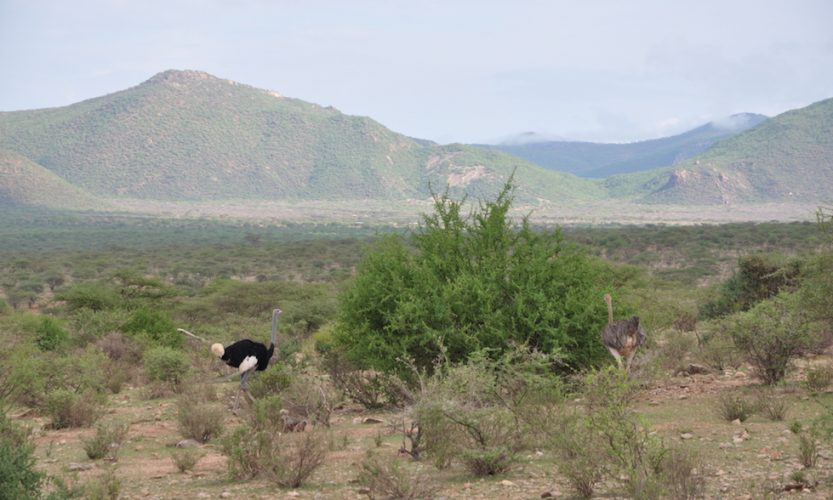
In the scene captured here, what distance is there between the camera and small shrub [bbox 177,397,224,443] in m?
12.5

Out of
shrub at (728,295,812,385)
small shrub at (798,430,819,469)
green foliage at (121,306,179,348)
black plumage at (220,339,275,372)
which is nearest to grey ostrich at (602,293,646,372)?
small shrub at (798,430,819,469)

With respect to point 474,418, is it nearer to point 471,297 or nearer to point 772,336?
point 471,297

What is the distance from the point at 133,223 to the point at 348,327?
375 feet

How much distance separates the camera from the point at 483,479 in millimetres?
9398

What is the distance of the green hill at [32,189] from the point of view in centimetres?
13850

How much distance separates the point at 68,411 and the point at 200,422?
8.02 ft

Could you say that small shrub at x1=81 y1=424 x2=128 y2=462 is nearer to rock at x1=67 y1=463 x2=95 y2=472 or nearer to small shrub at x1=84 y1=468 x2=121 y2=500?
rock at x1=67 y1=463 x2=95 y2=472

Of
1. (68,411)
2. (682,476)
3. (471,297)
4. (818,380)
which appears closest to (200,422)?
(68,411)

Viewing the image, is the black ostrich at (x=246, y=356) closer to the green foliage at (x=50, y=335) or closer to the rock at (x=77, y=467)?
the rock at (x=77, y=467)

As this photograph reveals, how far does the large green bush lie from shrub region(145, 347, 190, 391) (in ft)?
15.7

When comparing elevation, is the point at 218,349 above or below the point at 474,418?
above

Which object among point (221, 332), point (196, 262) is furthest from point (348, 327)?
point (196, 262)

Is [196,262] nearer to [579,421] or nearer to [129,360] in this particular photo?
[129,360]

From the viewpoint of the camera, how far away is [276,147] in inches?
7195
